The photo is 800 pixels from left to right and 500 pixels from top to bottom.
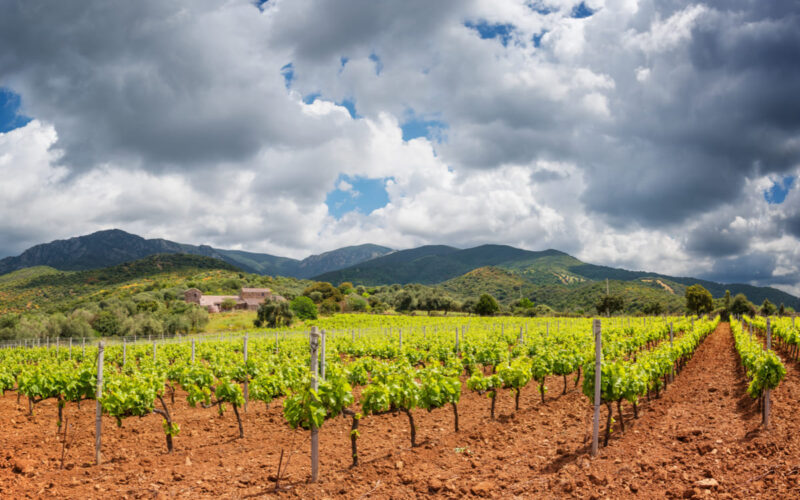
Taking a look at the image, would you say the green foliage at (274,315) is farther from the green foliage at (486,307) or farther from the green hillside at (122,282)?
the green foliage at (486,307)

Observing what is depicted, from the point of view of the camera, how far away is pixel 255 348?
2608 centimetres

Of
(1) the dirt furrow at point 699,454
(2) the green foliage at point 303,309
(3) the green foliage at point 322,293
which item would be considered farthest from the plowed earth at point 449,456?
(3) the green foliage at point 322,293

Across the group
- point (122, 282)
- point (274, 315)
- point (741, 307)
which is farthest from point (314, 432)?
point (122, 282)

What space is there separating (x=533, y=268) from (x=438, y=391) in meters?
195

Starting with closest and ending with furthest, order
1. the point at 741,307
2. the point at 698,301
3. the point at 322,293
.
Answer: the point at 698,301
the point at 741,307
the point at 322,293

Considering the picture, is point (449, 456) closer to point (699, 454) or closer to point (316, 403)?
point (316, 403)

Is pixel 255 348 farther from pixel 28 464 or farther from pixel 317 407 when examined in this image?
pixel 317 407

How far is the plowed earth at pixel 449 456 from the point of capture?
5.85 m

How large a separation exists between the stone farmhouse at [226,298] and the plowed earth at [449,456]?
68.8 m

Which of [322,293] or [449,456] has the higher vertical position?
[449,456]

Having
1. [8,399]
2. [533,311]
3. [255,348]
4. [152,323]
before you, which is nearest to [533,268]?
[533,311]

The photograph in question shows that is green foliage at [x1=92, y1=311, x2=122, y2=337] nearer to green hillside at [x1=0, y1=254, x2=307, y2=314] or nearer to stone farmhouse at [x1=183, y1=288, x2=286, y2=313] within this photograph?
stone farmhouse at [x1=183, y1=288, x2=286, y2=313]

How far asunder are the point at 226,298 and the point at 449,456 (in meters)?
86.1

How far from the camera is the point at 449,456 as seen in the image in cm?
729
